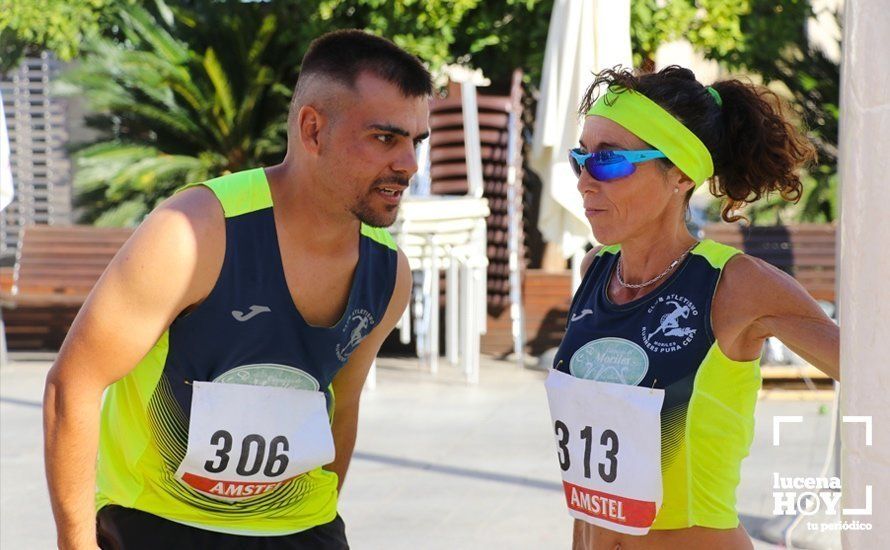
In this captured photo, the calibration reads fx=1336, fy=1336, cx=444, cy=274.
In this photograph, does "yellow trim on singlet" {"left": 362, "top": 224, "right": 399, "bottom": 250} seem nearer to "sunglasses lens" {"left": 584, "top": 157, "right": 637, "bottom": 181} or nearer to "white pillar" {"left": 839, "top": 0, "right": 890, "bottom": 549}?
"sunglasses lens" {"left": 584, "top": 157, "right": 637, "bottom": 181}

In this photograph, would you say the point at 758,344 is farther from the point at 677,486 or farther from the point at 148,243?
the point at 148,243

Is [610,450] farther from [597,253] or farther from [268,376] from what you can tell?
[268,376]

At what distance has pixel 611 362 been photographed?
8.86ft

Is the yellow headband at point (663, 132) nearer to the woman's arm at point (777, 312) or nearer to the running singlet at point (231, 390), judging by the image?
the woman's arm at point (777, 312)

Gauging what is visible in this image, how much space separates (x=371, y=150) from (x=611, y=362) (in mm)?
644

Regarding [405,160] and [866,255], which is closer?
[866,255]

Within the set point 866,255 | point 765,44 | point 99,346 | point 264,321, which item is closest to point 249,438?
point 264,321

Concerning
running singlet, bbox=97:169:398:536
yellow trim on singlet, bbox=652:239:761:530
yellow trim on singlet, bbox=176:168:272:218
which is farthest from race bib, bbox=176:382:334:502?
yellow trim on singlet, bbox=652:239:761:530

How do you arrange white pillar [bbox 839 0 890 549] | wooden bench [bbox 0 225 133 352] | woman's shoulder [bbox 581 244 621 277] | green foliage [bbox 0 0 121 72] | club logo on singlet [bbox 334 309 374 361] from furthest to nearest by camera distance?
green foliage [bbox 0 0 121 72]
wooden bench [bbox 0 225 133 352]
woman's shoulder [bbox 581 244 621 277]
club logo on singlet [bbox 334 309 374 361]
white pillar [bbox 839 0 890 549]

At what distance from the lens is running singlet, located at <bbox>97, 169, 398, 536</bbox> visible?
258 cm

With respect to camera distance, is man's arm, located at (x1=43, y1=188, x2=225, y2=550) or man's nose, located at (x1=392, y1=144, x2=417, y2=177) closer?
man's arm, located at (x1=43, y1=188, x2=225, y2=550)

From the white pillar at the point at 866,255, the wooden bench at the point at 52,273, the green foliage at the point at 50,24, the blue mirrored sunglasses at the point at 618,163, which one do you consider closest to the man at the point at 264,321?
the blue mirrored sunglasses at the point at 618,163

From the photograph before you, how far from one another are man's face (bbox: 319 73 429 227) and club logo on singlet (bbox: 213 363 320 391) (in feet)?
1.09

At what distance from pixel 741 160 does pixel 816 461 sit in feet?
12.1
